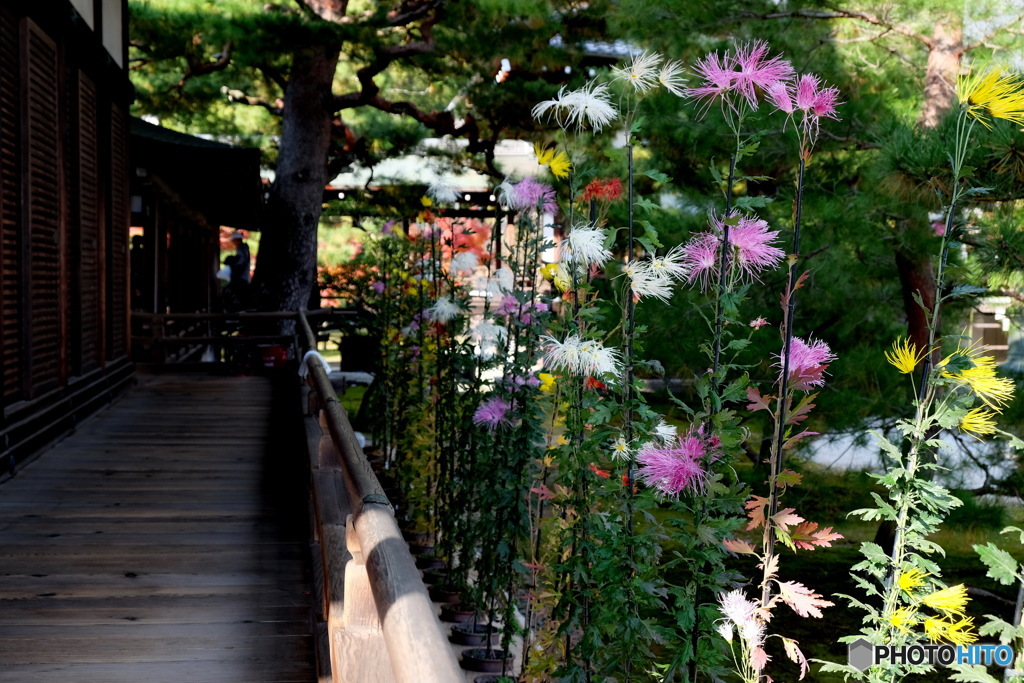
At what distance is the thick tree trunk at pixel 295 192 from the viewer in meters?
11.4

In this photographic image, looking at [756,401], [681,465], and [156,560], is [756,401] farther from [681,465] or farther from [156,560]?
[156,560]

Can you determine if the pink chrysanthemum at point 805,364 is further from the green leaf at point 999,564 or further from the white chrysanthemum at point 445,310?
the white chrysanthemum at point 445,310

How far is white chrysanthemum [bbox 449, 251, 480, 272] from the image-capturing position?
196 inches

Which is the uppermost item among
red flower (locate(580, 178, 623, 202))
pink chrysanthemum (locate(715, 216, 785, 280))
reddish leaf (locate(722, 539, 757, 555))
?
red flower (locate(580, 178, 623, 202))

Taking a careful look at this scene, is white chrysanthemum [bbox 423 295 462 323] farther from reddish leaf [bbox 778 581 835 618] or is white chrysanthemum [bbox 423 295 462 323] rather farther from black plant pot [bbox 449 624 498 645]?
reddish leaf [bbox 778 581 835 618]

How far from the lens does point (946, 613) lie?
2.16 metres

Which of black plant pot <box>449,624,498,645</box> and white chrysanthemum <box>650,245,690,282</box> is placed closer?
white chrysanthemum <box>650,245,690,282</box>

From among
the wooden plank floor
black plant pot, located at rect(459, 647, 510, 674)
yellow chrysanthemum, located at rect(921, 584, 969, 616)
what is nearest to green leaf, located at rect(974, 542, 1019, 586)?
Result: yellow chrysanthemum, located at rect(921, 584, 969, 616)

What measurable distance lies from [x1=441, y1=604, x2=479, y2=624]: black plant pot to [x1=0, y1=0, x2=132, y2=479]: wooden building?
7.16 ft

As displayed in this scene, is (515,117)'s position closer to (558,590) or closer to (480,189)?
(480,189)

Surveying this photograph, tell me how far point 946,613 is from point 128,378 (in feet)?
23.7

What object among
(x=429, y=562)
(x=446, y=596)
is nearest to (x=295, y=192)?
(x=429, y=562)

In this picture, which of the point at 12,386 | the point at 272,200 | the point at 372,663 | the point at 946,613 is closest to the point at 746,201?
the point at 946,613

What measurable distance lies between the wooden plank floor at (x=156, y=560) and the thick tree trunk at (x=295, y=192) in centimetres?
486
